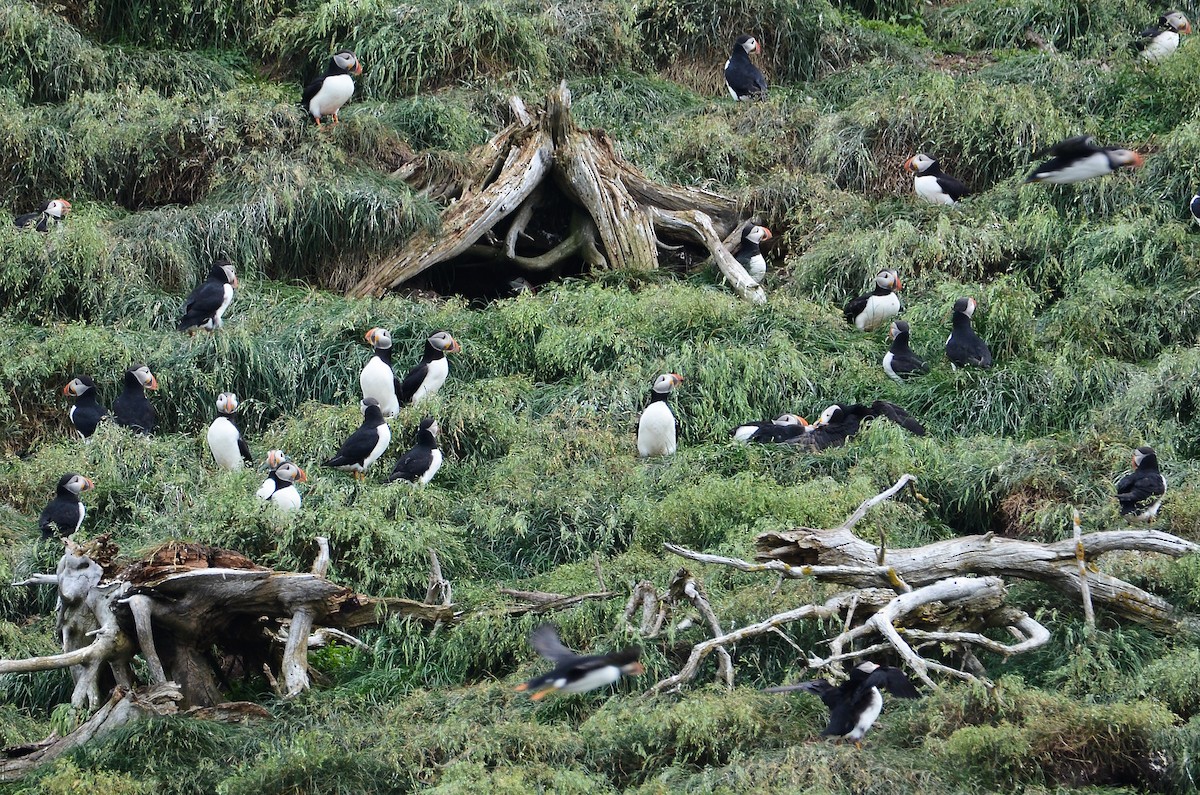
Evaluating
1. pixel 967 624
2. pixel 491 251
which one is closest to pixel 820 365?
pixel 491 251

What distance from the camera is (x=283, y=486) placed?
27.0ft

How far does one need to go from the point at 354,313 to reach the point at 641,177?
95.7 inches

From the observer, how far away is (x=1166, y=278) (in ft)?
34.8

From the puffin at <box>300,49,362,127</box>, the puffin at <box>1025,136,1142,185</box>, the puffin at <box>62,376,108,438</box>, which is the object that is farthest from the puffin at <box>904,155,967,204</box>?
the puffin at <box>62,376,108,438</box>

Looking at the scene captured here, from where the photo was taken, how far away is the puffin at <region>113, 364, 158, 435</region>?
9469 millimetres

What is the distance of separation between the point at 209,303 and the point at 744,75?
5.27 metres

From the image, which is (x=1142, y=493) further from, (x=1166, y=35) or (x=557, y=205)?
(x=1166, y=35)

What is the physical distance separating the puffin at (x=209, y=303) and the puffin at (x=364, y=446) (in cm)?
185

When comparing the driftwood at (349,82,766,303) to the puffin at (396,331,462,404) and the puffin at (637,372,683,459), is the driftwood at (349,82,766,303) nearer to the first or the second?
the puffin at (396,331,462,404)

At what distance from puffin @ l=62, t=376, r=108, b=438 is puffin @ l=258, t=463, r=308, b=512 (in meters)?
1.66

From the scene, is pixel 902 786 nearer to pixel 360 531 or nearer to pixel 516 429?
pixel 360 531

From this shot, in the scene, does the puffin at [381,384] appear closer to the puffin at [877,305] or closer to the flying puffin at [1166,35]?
the puffin at [877,305]

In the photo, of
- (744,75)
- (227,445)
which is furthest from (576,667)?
(744,75)

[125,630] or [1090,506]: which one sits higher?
[125,630]
